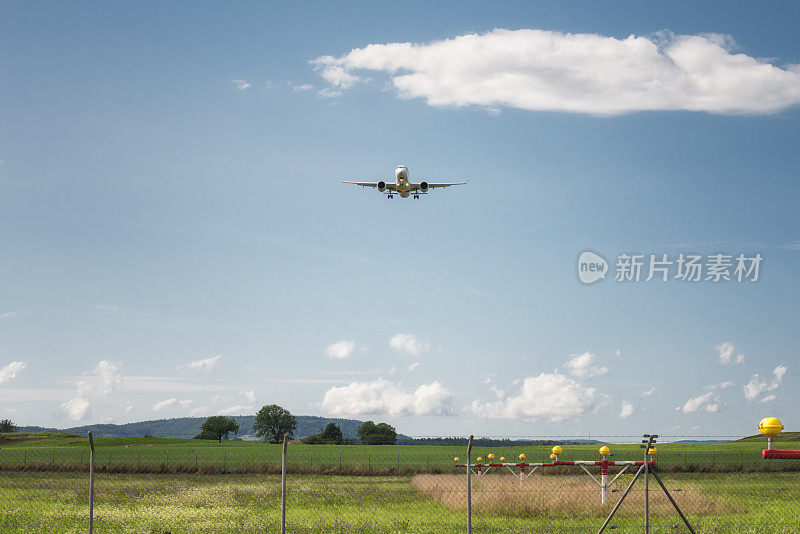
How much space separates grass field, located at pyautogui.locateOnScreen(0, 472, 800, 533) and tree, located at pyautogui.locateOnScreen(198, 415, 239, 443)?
115 m

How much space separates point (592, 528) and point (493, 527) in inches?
111

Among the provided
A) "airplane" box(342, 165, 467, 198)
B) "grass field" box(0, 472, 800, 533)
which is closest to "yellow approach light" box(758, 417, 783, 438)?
"grass field" box(0, 472, 800, 533)

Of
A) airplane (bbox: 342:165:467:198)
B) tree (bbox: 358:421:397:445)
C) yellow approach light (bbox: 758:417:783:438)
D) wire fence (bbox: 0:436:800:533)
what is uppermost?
airplane (bbox: 342:165:467:198)

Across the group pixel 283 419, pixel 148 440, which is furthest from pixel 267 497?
pixel 283 419

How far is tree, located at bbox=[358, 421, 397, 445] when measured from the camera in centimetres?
13450

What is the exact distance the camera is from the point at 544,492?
25.8m

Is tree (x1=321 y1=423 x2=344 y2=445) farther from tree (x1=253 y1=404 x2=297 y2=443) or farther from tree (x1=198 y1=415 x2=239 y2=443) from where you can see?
tree (x1=198 y1=415 x2=239 y2=443)

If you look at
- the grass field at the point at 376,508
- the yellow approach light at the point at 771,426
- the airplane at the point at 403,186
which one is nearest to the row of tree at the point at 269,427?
the airplane at the point at 403,186

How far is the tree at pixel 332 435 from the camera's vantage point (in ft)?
400

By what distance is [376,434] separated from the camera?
5404 inches

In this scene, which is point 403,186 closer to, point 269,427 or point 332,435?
point 332,435

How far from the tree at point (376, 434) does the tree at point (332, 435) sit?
21.4 ft

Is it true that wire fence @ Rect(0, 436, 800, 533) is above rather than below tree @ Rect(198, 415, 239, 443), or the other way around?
above

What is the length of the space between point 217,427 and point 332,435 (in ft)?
117
